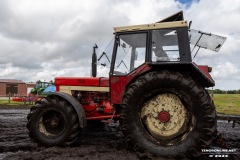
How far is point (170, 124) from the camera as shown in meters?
5.19

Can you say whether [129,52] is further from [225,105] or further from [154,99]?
[225,105]

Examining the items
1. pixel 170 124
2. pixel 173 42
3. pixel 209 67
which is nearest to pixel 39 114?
pixel 170 124

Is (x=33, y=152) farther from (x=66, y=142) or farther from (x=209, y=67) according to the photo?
(x=209, y=67)

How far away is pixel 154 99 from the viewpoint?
5.32 metres

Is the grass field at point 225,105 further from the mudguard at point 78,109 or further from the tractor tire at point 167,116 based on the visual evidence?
the mudguard at point 78,109

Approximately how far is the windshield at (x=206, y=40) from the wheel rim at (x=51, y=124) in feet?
11.1

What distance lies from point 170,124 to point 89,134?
2.86 m

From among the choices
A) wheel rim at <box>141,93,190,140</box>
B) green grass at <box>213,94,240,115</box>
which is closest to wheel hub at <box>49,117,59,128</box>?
wheel rim at <box>141,93,190,140</box>

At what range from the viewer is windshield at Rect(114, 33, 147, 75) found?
5.64m

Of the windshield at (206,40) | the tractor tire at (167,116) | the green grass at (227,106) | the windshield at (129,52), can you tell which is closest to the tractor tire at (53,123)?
the tractor tire at (167,116)

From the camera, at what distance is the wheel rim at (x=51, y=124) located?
5926 millimetres

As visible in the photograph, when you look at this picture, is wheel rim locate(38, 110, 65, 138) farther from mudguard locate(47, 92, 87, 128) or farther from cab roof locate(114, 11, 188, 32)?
cab roof locate(114, 11, 188, 32)

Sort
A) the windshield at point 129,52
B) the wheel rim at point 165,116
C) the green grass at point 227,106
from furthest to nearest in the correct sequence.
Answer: the green grass at point 227,106 → the windshield at point 129,52 → the wheel rim at point 165,116

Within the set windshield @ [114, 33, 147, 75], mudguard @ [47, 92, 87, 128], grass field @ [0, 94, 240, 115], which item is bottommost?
grass field @ [0, 94, 240, 115]
